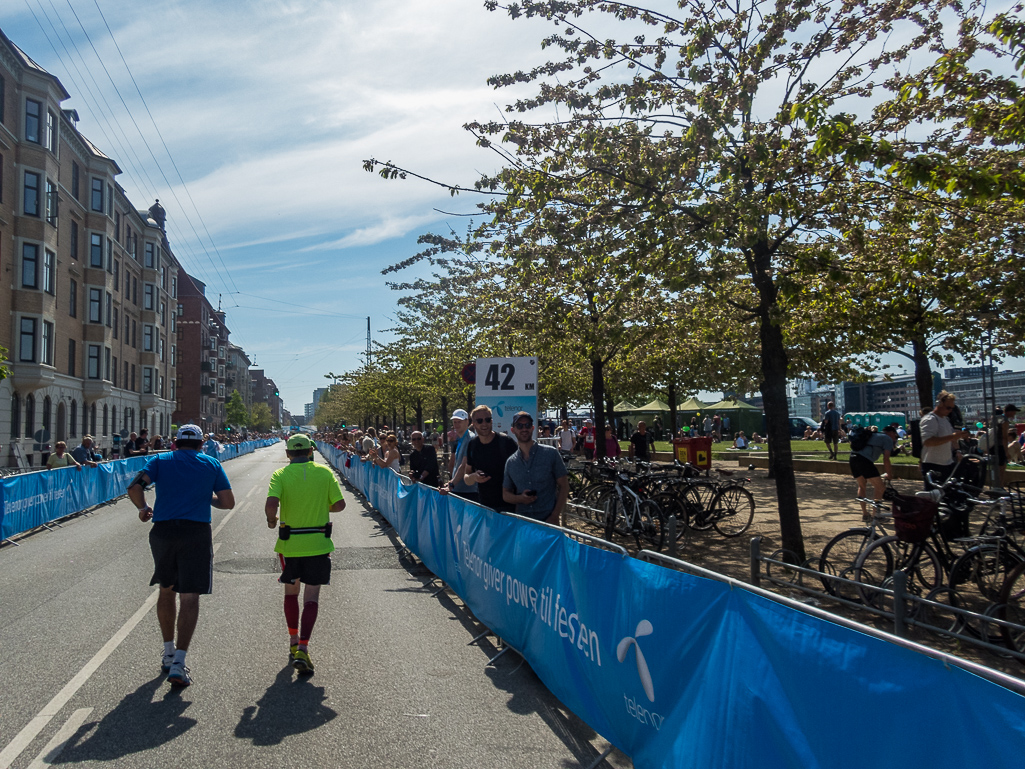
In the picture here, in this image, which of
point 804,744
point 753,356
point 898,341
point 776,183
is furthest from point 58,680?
point 753,356

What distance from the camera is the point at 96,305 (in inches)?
1629

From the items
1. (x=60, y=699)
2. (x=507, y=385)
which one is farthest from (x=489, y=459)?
(x=507, y=385)

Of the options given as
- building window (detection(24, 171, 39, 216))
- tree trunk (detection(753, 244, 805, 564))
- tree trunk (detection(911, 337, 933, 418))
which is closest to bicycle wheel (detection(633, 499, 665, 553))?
tree trunk (detection(753, 244, 805, 564))

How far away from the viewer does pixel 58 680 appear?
5.43m

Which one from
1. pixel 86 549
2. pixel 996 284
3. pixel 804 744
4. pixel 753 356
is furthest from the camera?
pixel 753 356

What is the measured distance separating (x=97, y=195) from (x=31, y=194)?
9946mm

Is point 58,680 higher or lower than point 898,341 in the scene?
lower

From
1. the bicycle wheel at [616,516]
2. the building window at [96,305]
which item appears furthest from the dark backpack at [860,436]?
the building window at [96,305]

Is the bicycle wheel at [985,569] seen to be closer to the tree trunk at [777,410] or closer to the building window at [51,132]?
the tree trunk at [777,410]

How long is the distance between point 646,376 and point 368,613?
84.9 feet

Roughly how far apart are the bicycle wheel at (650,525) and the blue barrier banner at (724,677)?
4.77m

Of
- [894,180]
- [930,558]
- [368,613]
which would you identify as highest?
[894,180]

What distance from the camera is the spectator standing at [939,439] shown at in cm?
936

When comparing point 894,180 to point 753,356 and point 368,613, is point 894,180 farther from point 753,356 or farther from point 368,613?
point 753,356
